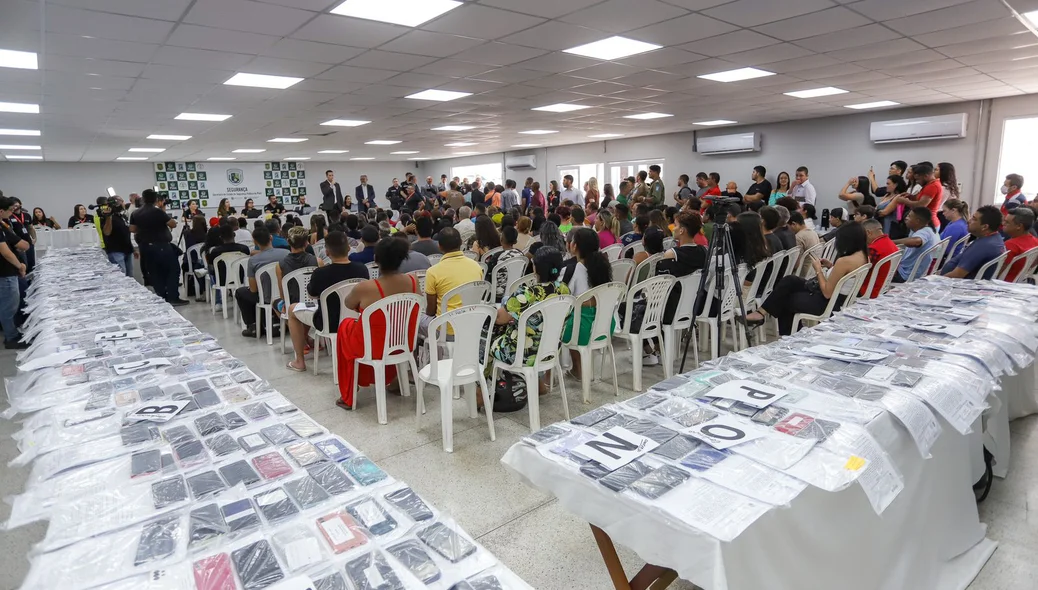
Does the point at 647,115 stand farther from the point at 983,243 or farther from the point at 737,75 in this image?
the point at 983,243

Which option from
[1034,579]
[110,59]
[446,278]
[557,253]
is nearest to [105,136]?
[110,59]

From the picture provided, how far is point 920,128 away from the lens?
9.08m

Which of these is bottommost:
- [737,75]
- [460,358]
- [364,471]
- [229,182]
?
[460,358]

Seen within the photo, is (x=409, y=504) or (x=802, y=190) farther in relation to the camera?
(x=802, y=190)

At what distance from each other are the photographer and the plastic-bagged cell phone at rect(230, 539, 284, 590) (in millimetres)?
7190

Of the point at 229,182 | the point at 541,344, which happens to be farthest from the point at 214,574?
the point at 229,182

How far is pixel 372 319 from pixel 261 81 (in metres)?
3.85

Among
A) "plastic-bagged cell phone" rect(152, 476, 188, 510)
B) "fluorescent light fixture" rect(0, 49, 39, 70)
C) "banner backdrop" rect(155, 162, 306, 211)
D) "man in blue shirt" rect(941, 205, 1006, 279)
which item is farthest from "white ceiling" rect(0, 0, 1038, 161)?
"banner backdrop" rect(155, 162, 306, 211)

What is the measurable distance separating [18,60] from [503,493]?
5259mm

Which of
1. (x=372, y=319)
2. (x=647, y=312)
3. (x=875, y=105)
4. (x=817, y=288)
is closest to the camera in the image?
(x=372, y=319)

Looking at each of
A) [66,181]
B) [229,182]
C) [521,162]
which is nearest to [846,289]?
[521,162]

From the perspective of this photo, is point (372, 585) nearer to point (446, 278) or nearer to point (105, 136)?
point (446, 278)

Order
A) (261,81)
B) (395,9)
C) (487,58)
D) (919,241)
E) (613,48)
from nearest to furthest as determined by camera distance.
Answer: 1. (395,9)
2. (613,48)
3. (487,58)
4. (919,241)
5. (261,81)

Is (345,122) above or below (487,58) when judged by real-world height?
above
